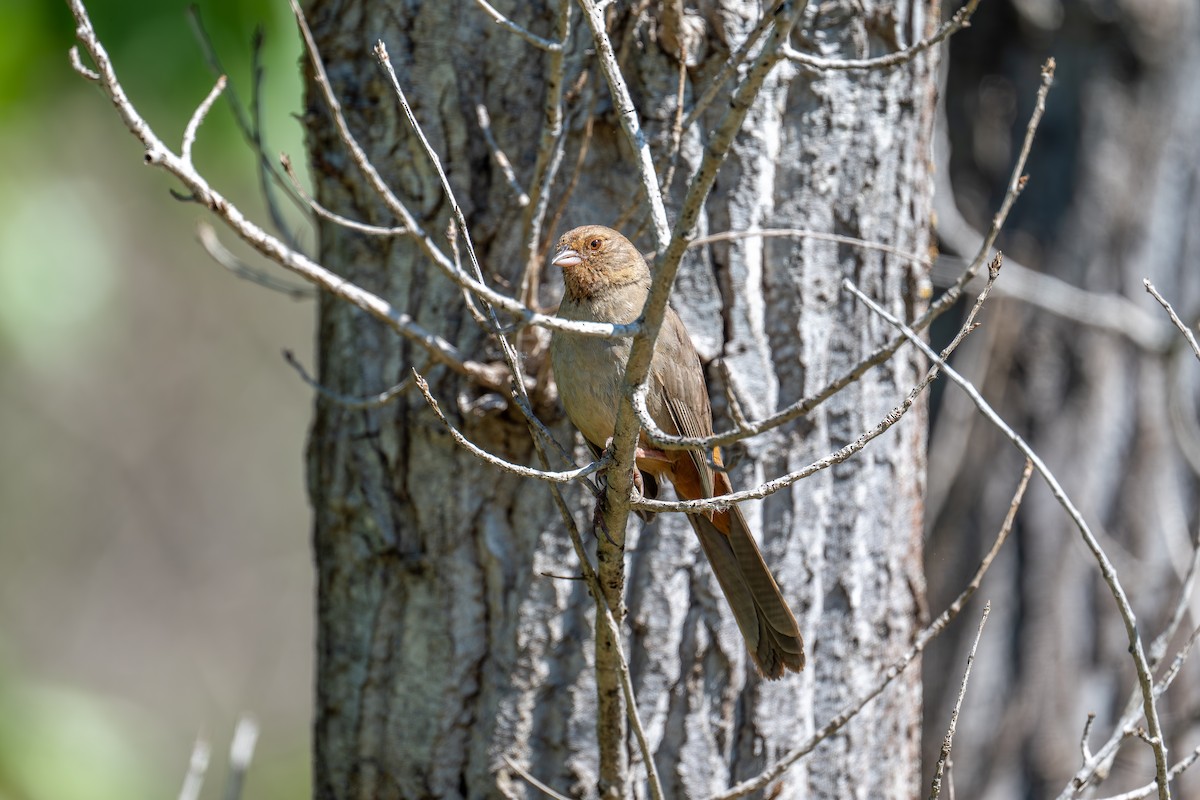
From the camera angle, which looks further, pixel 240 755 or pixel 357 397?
pixel 357 397

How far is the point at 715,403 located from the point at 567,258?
0.59m

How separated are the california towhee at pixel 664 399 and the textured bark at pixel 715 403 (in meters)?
0.11

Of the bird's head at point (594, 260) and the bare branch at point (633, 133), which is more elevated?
the bird's head at point (594, 260)

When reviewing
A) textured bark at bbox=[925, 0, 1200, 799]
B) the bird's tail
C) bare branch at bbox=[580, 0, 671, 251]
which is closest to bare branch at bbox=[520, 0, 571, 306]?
bare branch at bbox=[580, 0, 671, 251]

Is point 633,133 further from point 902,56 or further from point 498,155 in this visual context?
point 498,155

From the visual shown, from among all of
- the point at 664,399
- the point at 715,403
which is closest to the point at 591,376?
the point at 664,399

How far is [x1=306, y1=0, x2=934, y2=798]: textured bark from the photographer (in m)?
3.15

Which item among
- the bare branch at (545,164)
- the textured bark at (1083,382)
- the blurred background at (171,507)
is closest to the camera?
the bare branch at (545,164)

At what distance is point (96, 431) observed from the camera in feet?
36.4

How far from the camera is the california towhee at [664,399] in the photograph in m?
2.91

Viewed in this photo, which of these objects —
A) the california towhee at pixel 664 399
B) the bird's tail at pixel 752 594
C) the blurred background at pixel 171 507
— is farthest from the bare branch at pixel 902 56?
the blurred background at pixel 171 507

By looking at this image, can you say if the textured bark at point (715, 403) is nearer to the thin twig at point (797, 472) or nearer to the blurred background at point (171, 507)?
the thin twig at point (797, 472)

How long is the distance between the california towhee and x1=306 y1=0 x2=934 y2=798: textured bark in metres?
0.11

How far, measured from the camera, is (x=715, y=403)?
10.6ft
